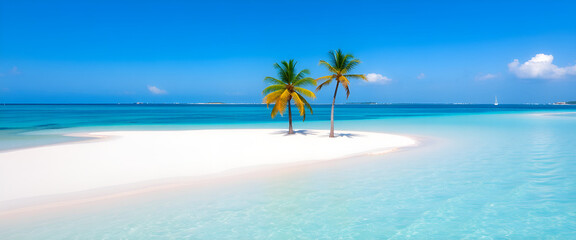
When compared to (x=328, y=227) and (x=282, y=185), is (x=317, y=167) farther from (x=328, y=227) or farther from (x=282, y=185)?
(x=328, y=227)

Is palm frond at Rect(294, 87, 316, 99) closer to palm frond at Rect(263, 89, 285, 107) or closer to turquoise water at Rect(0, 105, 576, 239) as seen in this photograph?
palm frond at Rect(263, 89, 285, 107)

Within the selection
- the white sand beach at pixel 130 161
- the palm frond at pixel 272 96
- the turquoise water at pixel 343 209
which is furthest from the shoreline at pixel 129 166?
the palm frond at pixel 272 96

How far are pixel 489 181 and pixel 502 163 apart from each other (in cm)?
418

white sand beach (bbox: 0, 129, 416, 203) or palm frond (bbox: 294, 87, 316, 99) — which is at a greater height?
palm frond (bbox: 294, 87, 316, 99)

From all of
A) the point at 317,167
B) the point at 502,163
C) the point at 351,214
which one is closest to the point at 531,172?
the point at 502,163

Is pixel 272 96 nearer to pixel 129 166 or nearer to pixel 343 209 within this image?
pixel 129 166

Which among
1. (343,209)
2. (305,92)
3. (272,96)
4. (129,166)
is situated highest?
(305,92)

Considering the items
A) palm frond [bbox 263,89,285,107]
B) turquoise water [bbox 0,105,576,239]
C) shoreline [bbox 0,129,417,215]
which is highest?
palm frond [bbox 263,89,285,107]

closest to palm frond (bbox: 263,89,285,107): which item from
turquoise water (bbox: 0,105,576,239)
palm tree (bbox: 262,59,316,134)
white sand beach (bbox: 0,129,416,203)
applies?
palm tree (bbox: 262,59,316,134)

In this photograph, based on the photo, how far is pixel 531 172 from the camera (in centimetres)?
1238

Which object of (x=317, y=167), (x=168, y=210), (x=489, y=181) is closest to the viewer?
(x=168, y=210)

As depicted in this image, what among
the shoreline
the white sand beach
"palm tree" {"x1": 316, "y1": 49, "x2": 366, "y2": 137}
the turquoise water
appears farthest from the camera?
"palm tree" {"x1": 316, "y1": 49, "x2": 366, "y2": 137}

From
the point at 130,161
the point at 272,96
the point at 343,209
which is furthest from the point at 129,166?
the point at 272,96

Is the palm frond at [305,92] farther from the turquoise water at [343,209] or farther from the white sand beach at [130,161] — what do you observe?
the turquoise water at [343,209]
